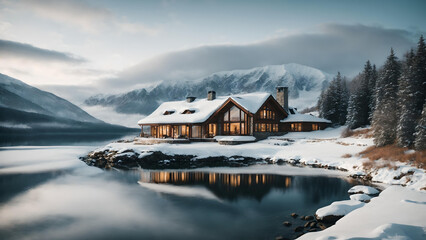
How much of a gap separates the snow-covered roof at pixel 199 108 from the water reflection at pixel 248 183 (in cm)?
1752

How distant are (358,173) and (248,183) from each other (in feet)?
30.8

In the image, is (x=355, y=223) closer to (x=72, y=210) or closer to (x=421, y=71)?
(x=72, y=210)

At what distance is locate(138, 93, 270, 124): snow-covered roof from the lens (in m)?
41.8

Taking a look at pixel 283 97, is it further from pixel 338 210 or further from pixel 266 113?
pixel 338 210

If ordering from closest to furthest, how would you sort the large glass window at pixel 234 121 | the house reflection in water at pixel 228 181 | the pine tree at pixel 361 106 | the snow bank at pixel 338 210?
the snow bank at pixel 338 210, the house reflection in water at pixel 228 181, the large glass window at pixel 234 121, the pine tree at pixel 361 106

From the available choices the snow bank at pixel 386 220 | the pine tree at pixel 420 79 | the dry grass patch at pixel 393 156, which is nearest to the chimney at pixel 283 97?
the pine tree at pixel 420 79

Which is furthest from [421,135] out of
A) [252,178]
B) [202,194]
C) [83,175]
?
[83,175]

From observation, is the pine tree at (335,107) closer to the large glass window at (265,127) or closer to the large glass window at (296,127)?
the large glass window at (296,127)

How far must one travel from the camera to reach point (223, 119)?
43.0 metres

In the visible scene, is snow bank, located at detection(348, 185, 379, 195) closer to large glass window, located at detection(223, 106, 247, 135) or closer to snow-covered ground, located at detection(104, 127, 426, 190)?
snow-covered ground, located at detection(104, 127, 426, 190)

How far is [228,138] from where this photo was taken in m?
36.9

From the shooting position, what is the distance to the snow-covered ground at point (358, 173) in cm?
892

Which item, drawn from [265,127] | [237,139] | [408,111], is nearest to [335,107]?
[265,127]

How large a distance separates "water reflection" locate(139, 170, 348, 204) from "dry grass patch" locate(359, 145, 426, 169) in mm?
4446
